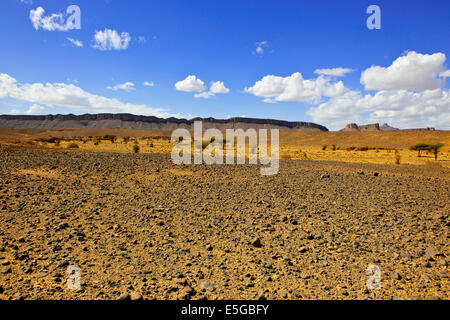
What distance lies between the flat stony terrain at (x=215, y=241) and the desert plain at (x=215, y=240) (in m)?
0.02

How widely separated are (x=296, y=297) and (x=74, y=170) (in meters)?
11.0

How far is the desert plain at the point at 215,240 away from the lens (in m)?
3.70

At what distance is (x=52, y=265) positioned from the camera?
162 inches

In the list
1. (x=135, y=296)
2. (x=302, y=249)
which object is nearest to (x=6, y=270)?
(x=135, y=296)

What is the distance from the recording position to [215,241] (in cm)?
525

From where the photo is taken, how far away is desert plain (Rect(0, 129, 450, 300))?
3701mm

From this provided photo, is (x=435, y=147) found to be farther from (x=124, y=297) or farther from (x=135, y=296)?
(x=124, y=297)

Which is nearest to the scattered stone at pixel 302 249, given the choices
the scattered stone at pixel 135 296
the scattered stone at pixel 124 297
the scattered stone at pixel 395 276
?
the scattered stone at pixel 395 276

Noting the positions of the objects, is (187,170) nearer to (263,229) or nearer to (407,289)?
(263,229)

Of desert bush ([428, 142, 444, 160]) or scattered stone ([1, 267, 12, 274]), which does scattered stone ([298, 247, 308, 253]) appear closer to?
scattered stone ([1, 267, 12, 274])

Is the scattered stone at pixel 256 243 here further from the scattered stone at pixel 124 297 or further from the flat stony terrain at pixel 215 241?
the scattered stone at pixel 124 297

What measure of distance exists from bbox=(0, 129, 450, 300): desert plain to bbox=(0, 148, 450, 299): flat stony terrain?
0.02 metres

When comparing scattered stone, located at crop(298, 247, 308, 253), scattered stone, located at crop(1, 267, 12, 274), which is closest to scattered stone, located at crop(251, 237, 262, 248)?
scattered stone, located at crop(298, 247, 308, 253)
